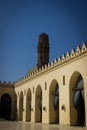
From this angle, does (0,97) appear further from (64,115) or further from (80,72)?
(80,72)

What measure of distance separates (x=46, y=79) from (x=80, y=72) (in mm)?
8166

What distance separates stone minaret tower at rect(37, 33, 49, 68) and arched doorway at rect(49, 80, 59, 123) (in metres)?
17.2

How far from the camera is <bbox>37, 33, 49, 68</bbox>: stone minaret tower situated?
150 feet

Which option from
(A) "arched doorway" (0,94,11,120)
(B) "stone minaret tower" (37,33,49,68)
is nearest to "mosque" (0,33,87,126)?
(A) "arched doorway" (0,94,11,120)

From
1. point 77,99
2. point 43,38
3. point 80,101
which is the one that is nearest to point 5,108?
point 43,38

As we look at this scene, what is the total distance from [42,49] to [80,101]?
23.8 metres

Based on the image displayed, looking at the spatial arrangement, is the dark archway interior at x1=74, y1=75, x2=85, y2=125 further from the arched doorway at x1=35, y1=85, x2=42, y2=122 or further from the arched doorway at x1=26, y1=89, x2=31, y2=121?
the arched doorway at x1=26, y1=89, x2=31, y2=121

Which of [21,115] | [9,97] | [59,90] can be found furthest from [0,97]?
[59,90]

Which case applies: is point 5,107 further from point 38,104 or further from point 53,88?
point 53,88

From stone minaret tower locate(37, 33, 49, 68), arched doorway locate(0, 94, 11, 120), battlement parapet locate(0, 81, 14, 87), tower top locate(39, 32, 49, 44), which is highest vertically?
tower top locate(39, 32, 49, 44)

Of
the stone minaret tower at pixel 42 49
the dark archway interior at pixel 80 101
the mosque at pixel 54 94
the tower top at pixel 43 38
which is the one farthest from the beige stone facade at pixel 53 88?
the tower top at pixel 43 38

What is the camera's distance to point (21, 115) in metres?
40.0

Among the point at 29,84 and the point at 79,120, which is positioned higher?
the point at 29,84

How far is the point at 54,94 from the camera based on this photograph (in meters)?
28.7
